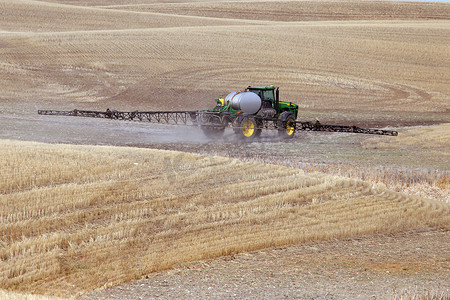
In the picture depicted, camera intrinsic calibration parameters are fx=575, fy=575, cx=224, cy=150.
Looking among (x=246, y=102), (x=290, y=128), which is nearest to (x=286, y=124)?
(x=290, y=128)

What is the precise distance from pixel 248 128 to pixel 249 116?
0.56 m

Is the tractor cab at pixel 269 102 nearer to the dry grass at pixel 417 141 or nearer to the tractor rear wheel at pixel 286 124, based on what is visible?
the tractor rear wheel at pixel 286 124

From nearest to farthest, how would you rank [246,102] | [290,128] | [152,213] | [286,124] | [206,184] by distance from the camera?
1. [152,213]
2. [206,184]
3. [246,102]
4. [286,124]
5. [290,128]

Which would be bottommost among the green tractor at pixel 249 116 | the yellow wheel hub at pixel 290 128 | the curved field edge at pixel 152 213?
A: the curved field edge at pixel 152 213

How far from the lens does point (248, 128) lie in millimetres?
26219

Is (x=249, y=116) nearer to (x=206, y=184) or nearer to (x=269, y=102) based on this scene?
(x=269, y=102)

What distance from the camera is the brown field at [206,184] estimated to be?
9797 millimetres

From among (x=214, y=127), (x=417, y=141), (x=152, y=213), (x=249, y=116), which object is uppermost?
(x=249, y=116)

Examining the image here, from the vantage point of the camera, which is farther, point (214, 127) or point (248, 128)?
point (214, 127)

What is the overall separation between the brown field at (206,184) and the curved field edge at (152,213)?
1.5 inches

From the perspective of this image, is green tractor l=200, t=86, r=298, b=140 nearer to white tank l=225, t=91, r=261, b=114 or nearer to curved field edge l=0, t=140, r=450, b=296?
white tank l=225, t=91, r=261, b=114

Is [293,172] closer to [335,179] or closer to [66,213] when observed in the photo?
[335,179]

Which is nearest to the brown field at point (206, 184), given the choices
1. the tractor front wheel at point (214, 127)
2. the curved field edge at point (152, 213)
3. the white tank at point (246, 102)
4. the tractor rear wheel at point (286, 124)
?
the curved field edge at point (152, 213)

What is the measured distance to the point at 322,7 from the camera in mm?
96938
